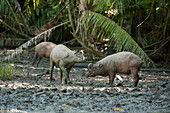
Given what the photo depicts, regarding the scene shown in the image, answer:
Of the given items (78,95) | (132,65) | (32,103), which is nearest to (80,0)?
(132,65)

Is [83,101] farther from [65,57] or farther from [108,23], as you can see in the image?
[108,23]

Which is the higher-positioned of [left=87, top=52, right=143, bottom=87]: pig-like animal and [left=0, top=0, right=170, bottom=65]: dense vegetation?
[left=0, top=0, right=170, bottom=65]: dense vegetation

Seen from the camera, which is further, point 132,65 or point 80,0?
point 80,0

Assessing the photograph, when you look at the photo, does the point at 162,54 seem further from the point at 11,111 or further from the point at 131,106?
the point at 11,111

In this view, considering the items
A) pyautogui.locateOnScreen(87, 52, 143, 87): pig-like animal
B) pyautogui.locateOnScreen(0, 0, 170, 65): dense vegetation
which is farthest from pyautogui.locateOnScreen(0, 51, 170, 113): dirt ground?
pyautogui.locateOnScreen(0, 0, 170, 65): dense vegetation

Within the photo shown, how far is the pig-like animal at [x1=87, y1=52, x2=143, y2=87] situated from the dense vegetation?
2.25 m

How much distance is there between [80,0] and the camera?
11.2m

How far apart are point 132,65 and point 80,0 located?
16.4ft

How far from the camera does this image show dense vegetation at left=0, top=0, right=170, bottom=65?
32.8 feet

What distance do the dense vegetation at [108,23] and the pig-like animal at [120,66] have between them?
88.5 inches

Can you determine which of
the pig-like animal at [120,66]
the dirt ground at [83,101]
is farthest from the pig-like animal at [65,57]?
the dirt ground at [83,101]

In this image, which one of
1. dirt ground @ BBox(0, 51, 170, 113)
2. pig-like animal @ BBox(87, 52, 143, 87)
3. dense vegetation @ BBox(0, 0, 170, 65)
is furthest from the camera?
dense vegetation @ BBox(0, 0, 170, 65)

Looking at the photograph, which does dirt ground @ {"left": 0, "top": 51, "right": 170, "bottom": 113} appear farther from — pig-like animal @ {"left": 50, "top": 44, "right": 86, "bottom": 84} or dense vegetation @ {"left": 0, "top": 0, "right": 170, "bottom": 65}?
dense vegetation @ {"left": 0, "top": 0, "right": 170, "bottom": 65}

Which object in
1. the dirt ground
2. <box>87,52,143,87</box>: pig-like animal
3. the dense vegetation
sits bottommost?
the dirt ground
